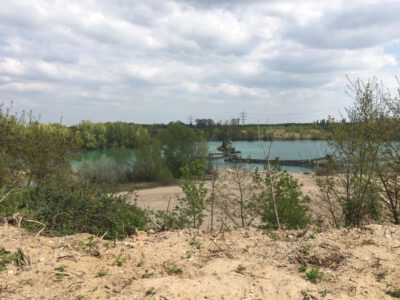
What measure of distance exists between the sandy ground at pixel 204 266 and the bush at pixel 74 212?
38.4 inches

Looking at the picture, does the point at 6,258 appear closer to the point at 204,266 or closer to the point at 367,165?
the point at 204,266

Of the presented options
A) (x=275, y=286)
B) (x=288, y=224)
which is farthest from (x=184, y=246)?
(x=288, y=224)

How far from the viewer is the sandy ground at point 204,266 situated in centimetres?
417

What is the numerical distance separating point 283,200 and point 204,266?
587 cm

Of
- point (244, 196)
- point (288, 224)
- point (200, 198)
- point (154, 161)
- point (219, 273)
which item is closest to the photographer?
point (219, 273)

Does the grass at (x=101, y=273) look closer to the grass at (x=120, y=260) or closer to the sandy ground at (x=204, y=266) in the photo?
the sandy ground at (x=204, y=266)

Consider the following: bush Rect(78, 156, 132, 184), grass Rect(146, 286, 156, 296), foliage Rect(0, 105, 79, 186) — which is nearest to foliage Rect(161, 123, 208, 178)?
bush Rect(78, 156, 132, 184)

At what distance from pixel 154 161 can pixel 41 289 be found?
1679 inches

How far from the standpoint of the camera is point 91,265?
488 cm

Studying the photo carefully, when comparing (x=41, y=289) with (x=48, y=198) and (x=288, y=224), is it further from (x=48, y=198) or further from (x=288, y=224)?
(x=288, y=224)

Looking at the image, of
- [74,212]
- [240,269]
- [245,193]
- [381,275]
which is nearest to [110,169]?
[245,193]

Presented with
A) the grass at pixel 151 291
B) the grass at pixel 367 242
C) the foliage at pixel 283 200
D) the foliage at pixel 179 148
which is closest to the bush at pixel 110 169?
the foliage at pixel 179 148

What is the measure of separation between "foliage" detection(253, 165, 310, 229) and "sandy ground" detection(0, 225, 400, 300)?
3.82 m

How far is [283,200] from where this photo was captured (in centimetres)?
1034
